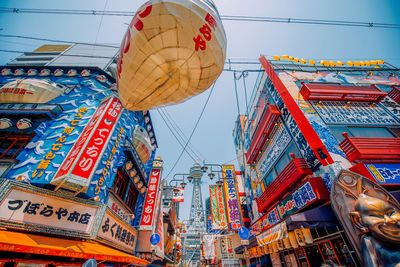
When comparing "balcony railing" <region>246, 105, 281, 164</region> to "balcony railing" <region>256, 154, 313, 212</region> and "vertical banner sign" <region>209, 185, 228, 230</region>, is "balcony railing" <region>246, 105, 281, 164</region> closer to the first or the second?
"balcony railing" <region>256, 154, 313, 212</region>

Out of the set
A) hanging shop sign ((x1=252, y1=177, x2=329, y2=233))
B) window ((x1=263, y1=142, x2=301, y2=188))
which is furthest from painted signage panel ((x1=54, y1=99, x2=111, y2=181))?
window ((x1=263, y1=142, x2=301, y2=188))

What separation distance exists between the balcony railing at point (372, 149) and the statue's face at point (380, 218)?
10.6ft

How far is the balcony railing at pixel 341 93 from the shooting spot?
9.31 meters

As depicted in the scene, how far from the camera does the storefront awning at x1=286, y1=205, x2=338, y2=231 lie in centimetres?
587

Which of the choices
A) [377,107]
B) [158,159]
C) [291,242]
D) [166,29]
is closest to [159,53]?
[166,29]

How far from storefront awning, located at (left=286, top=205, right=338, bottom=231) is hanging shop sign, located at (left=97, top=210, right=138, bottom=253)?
8.18 meters

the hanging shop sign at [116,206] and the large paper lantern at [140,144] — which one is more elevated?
the large paper lantern at [140,144]

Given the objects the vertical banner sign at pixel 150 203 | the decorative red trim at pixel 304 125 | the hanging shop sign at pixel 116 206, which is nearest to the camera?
the decorative red trim at pixel 304 125

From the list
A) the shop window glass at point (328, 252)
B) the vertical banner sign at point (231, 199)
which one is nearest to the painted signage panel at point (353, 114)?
the shop window glass at point (328, 252)

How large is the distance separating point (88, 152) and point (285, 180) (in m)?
9.87

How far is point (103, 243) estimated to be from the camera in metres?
6.95

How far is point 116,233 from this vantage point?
8.01m

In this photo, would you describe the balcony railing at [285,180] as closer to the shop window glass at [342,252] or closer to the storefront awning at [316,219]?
the storefront awning at [316,219]

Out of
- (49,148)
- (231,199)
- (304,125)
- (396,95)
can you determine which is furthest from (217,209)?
(396,95)
